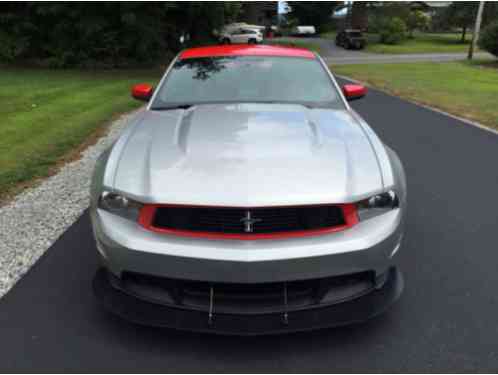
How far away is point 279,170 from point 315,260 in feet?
1.76

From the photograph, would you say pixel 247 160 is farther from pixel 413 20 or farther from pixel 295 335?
pixel 413 20

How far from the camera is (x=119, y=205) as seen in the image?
2500 mm

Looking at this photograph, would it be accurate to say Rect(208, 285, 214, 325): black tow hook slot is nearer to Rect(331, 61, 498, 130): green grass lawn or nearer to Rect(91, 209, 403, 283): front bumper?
Rect(91, 209, 403, 283): front bumper

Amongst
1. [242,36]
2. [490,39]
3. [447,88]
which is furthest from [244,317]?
[242,36]

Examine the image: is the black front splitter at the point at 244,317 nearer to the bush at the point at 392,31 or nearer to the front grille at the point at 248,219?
the front grille at the point at 248,219

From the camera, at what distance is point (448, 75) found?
1825 cm

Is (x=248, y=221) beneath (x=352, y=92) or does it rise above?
beneath

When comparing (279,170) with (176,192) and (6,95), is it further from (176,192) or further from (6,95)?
(6,95)

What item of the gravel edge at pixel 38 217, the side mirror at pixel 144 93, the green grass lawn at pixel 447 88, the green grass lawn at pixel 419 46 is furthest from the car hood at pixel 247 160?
the green grass lawn at pixel 419 46

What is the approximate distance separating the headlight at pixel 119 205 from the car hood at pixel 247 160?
2.1 inches

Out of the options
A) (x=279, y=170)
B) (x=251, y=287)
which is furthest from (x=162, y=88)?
(x=251, y=287)

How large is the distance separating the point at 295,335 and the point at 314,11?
69063mm

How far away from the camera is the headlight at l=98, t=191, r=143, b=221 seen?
2.45 metres

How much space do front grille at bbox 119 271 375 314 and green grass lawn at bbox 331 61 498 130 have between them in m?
7.46
